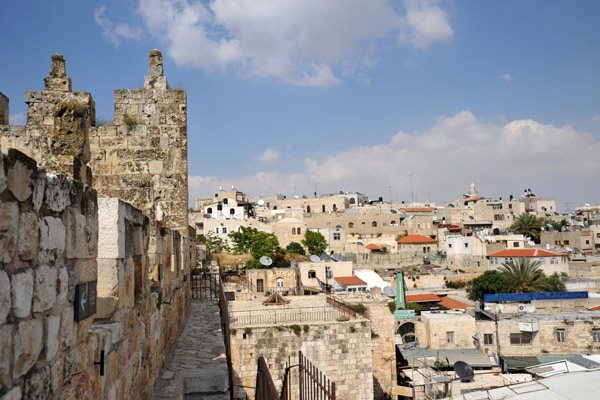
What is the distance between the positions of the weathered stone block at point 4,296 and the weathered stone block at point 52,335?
37cm

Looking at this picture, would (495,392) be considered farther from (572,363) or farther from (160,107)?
(160,107)

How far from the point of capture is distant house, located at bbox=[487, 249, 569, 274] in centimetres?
4047

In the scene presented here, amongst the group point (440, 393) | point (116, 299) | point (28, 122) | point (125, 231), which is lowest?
point (440, 393)

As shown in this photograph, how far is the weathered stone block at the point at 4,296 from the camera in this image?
156cm

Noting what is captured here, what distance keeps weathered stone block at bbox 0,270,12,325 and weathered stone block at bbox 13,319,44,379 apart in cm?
13

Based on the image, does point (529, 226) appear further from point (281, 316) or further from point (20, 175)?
point (20, 175)

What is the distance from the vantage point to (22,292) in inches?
67.4

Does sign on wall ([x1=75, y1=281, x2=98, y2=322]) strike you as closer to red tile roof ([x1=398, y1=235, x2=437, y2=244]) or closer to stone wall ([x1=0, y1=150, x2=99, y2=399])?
stone wall ([x1=0, y1=150, x2=99, y2=399])

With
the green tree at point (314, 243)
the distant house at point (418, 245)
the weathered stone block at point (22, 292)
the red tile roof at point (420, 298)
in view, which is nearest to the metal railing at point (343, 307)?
the weathered stone block at point (22, 292)

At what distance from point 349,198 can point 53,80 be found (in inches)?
2882

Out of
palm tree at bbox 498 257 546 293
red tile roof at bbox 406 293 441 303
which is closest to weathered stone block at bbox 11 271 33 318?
red tile roof at bbox 406 293 441 303

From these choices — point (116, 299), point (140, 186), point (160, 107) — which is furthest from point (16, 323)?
point (160, 107)

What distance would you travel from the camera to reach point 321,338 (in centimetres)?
1345

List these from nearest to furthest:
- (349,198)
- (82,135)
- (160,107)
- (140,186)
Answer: (82,135) < (140,186) < (160,107) < (349,198)
